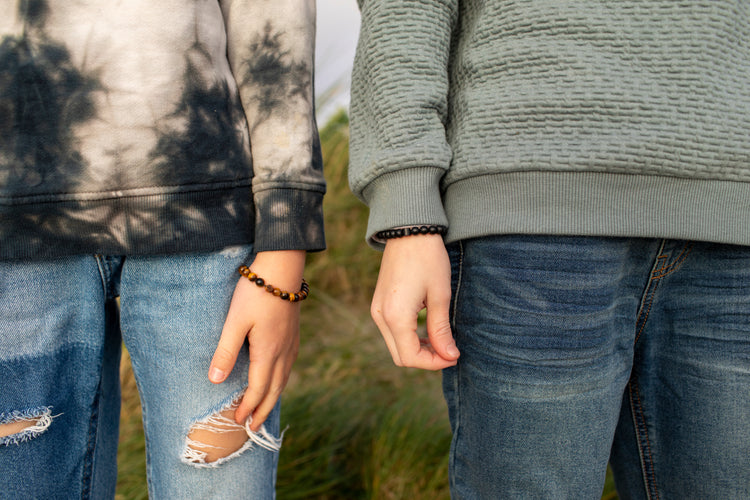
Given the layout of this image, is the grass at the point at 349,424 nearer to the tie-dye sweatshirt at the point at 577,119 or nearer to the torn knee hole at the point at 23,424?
the torn knee hole at the point at 23,424

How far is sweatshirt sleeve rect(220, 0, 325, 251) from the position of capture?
789mm

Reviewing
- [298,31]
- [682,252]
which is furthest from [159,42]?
[682,252]

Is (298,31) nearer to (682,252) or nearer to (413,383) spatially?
(682,252)

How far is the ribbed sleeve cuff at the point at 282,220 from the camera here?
0.78 metres

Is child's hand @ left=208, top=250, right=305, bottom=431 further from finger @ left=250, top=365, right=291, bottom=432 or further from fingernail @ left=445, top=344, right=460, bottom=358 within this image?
fingernail @ left=445, top=344, right=460, bottom=358

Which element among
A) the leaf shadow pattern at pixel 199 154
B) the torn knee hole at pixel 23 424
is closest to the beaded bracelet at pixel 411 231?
the leaf shadow pattern at pixel 199 154

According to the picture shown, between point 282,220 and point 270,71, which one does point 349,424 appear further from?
point 270,71

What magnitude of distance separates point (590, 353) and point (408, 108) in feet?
1.38

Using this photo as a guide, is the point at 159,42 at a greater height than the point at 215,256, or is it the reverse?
the point at 159,42

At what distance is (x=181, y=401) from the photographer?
2.60 ft

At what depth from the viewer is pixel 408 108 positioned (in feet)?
2.43

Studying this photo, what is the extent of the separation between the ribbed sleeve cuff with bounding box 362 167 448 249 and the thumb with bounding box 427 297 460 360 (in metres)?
0.12

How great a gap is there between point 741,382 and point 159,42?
0.92m

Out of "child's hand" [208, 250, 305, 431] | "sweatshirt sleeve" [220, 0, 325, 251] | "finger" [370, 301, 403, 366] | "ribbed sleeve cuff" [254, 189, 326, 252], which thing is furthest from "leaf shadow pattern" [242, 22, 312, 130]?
"finger" [370, 301, 403, 366]
